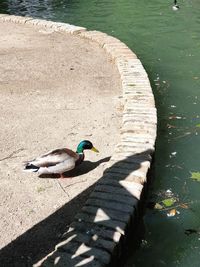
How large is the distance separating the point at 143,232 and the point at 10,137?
247 centimetres

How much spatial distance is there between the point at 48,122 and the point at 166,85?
304 cm

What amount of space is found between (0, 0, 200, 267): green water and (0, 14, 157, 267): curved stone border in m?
0.41

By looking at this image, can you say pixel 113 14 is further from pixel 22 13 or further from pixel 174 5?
pixel 22 13

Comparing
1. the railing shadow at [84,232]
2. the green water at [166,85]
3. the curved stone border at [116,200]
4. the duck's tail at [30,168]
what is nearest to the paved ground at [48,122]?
the railing shadow at [84,232]

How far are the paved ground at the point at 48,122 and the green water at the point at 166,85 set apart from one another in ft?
2.66

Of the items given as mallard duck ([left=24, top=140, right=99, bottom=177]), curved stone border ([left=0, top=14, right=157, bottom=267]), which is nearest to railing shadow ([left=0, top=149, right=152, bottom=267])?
curved stone border ([left=0, top=14, right=157, bottom=267])

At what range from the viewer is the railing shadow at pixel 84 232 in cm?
372

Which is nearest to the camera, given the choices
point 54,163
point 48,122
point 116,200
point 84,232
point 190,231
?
point 84,232

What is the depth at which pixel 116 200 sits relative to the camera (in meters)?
4.41

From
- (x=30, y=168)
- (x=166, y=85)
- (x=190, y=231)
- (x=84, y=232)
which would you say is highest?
(x=84, y=232)

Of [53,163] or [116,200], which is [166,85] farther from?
[116,200]

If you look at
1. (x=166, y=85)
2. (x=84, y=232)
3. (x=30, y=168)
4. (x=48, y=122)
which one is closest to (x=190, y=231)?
(x=84, y=232)

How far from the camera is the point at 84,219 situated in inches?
162

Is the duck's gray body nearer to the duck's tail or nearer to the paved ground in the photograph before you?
the duck's tail
